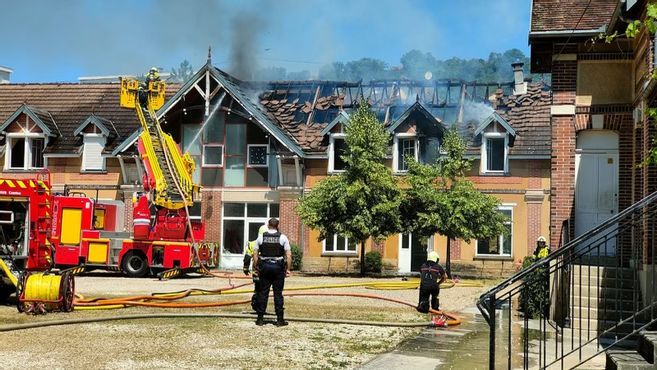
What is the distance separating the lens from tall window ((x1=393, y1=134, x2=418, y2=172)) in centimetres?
3152

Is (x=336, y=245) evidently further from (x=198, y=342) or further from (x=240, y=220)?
(x=198, y=342)

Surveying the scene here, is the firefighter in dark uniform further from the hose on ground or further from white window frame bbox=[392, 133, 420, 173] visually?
white window frame bbox=[392, 133, 420, 173]

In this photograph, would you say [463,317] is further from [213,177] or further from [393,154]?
[213,177]

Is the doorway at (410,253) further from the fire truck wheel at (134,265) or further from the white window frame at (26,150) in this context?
the white window frame at (26,150)

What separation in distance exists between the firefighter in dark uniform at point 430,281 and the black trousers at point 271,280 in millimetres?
3588

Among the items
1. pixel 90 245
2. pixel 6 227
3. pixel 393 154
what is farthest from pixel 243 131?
pixel 6 227

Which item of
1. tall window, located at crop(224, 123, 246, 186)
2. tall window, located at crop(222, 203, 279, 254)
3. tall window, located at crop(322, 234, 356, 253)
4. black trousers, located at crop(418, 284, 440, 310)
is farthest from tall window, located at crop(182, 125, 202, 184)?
black trousers, located at crop(418, 284, 440, 310)

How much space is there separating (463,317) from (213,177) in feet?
65.5

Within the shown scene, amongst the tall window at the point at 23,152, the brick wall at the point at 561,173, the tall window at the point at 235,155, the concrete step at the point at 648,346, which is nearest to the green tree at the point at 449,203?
the tall window at the point at 235,155

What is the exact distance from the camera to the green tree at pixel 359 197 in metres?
27.0

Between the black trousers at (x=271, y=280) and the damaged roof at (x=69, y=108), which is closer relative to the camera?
the black trousers at (x=271, y=280)

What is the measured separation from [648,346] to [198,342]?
5713mm

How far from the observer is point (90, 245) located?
24688mm

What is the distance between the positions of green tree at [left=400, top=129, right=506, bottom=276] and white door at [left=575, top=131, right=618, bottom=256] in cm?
1041
